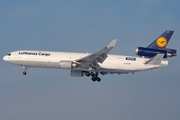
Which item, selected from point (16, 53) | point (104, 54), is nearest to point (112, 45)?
point (104, 54)

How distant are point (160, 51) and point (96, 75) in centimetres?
1153

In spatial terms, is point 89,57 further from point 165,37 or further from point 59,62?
point 165,37

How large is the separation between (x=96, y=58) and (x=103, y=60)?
136cm

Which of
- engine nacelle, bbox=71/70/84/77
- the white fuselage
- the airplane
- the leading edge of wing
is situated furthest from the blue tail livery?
engine nacelle, bbox=71/70/84/77

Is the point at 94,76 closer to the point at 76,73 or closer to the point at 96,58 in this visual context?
the point at 76,73

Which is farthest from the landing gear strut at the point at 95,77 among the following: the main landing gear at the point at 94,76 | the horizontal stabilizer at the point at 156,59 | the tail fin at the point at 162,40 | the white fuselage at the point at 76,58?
the tail fin at the point at 162,40

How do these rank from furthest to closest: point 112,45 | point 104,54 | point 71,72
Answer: point 71,72 → point 104,54 → point 112,45

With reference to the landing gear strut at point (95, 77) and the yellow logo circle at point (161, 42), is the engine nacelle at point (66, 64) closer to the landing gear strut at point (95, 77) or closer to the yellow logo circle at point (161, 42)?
the landing gear strut at point (95, 77)

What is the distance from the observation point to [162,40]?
2264 inches

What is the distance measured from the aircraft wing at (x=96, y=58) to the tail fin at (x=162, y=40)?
9.43 meters

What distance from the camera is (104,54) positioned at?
52781 millimetres

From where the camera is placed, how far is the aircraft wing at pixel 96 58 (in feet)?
167

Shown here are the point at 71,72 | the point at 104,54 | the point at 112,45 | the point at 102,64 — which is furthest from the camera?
the point at 71,72

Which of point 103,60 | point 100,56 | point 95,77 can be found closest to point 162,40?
point 103,60
